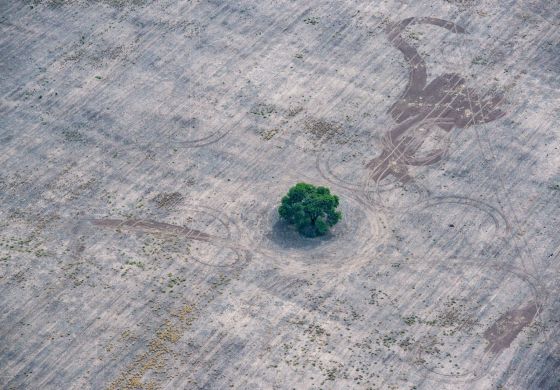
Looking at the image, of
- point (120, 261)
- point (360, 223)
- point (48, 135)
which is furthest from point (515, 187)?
point (48, 135)

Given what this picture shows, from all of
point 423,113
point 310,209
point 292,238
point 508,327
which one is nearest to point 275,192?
point 292,238

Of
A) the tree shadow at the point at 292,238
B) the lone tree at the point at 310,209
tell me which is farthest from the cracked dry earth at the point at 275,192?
Answer: the lone tree at the point at 310,209

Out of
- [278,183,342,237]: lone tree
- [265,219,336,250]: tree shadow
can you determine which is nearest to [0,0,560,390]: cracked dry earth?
[265,219,336,250]: tree shadow

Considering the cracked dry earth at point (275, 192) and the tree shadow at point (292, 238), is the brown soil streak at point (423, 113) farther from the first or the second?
the tree shadow at point (292, 238)

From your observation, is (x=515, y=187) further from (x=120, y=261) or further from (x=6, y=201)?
(x=6, y=201)

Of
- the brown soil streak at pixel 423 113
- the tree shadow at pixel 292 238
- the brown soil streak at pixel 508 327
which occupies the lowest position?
the brown soil streak at pixel 508 327

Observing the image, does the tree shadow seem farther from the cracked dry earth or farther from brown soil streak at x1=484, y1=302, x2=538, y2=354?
brown soil streak at x1=484, y1=302, x2=538, y2=354

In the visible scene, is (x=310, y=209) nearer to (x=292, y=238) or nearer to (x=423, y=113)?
(x=292, y=238)
